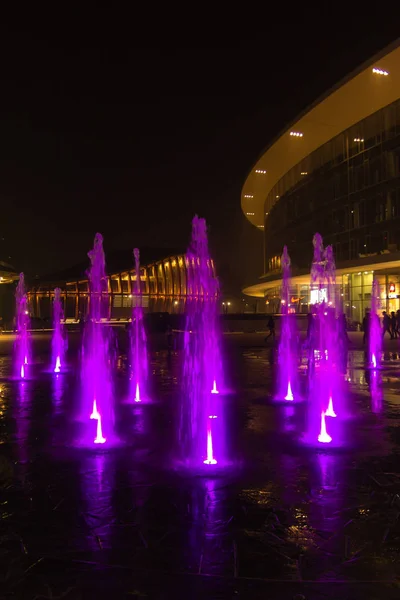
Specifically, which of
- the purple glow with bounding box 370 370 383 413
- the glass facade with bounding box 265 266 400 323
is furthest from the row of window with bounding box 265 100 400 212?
the purple glow with bounding box 370 370 383 413

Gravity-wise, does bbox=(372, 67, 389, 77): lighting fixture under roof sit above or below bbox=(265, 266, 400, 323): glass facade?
above

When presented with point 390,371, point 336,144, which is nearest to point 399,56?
point 336,144

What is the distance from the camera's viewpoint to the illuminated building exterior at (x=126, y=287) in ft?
204

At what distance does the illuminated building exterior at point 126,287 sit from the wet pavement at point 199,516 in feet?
174

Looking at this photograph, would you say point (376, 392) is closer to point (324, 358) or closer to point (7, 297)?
point (324, 358)

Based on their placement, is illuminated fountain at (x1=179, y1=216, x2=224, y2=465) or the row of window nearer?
illuminated fountain at (x1=179, y1=216, x2=224, y2=465)

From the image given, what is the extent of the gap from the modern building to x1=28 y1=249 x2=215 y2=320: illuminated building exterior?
15685 mm

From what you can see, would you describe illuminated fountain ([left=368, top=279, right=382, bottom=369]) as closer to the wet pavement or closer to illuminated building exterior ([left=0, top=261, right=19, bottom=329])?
the wet pavement

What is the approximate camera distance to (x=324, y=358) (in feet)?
65.8

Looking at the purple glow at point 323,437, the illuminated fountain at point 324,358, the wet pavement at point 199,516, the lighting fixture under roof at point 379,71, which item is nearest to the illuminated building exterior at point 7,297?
the illuminated fountain at point 324,358

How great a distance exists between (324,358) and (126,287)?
49.1 metres

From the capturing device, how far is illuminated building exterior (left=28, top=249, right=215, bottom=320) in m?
62.3

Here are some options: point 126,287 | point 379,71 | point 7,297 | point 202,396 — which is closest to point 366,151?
point 379,71

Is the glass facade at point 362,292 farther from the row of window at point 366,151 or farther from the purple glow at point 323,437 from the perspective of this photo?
the purple glow at point 323,437
